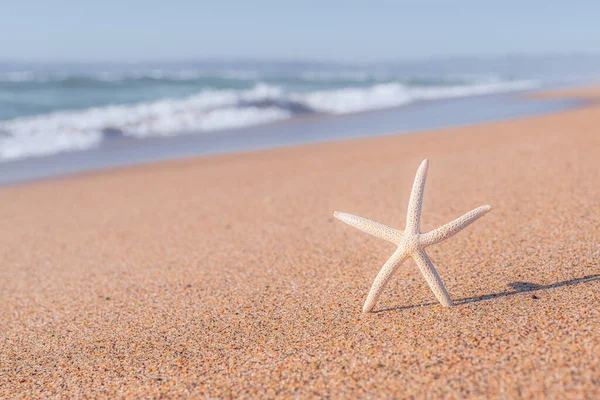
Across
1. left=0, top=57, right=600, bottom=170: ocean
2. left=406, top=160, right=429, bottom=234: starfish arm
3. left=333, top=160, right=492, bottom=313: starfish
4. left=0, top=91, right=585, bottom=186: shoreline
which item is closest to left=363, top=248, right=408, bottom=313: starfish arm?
left=333, top=160, right=492, bottom=313: starfish

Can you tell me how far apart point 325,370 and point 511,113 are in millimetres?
12035

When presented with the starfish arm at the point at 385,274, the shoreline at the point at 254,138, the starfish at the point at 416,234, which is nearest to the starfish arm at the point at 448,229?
the starfish at the point at 416,234

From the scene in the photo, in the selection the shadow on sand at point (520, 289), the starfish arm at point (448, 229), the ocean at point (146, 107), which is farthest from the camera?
the ocean at point (146, 107)

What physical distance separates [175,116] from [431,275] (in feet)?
47.4

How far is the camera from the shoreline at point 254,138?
32.9ft

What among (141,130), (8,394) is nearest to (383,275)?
(8,394)

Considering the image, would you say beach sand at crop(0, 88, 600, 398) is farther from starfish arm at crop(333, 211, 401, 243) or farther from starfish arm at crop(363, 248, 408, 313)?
starfish arm at crop(333, 211, 401, 243)

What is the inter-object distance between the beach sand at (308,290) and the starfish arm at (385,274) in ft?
0.31

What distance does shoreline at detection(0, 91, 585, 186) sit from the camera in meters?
10.0

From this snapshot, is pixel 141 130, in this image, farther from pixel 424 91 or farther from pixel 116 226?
pixel 424 91

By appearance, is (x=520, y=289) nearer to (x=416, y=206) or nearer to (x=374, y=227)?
(x=416, y=206)

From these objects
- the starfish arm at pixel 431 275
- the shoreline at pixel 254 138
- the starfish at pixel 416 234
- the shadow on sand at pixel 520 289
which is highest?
the starfish at pixel 416 234

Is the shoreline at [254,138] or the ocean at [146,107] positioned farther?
the ocean at [146,107]

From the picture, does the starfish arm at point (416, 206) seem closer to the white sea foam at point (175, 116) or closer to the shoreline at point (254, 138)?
the shoreline at point (254, 138)
